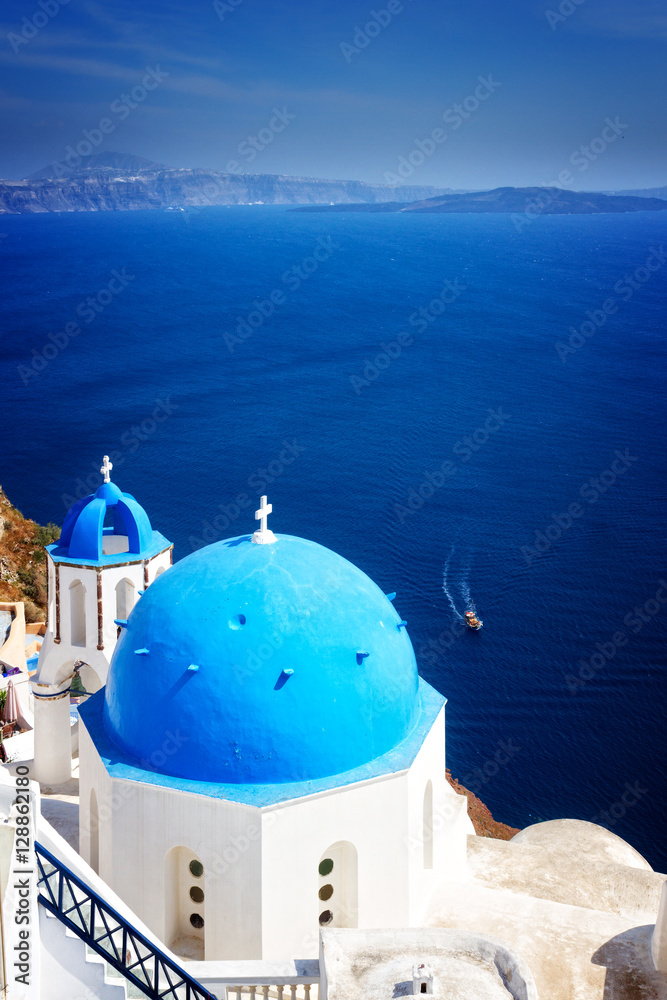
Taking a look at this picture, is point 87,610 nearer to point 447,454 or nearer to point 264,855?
point 264,855

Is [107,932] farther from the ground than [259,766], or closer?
closer

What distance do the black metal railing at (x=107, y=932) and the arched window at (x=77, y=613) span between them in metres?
7.81

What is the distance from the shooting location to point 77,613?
1716 centimetres

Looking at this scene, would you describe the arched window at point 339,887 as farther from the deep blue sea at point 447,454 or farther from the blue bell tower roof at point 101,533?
the deep blue sea at point 447,454

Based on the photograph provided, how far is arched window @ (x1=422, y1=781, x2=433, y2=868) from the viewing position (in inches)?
581

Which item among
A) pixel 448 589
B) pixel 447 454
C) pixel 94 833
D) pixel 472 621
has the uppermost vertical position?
pixel 447 454

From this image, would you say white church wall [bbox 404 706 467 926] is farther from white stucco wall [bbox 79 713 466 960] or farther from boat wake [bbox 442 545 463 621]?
boat wake [bbox 442 545 463 621]

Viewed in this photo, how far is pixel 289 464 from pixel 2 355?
3879 cm

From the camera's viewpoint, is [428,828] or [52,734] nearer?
[428,828]

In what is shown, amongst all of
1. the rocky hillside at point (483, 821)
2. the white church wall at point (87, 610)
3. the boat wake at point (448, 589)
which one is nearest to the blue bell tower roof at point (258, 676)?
the white church wall at point (87, 610)

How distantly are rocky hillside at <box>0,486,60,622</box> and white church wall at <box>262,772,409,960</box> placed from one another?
23043 mm

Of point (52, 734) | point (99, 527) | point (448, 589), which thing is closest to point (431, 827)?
point (52, 734)

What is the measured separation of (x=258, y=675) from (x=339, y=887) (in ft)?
10.5

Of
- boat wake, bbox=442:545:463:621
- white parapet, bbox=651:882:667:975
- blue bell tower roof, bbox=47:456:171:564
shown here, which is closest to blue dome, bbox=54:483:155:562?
blue bell tower roof, bbox=47:456:171:564
